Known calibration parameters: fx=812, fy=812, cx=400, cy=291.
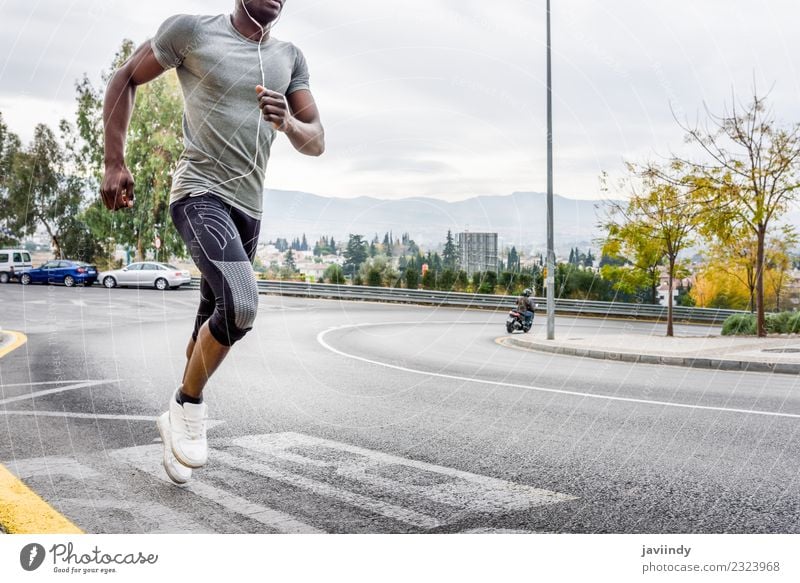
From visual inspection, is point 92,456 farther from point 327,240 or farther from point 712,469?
point 712,469

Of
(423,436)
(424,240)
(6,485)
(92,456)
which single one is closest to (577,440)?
(423,436)

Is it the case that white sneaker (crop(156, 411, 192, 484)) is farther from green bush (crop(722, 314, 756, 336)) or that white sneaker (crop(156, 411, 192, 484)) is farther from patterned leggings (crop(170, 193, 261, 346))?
green bush (crop(722, 314, 756, 336))

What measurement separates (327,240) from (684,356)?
29.5 feet

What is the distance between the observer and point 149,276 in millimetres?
3281

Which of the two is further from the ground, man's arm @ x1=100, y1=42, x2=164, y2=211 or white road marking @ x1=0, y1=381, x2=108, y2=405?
man's arm @ x1=100, y1=42, x2=164, y2=211

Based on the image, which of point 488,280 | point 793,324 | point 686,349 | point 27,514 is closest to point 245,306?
point 27,514

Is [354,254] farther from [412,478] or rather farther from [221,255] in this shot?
[412,478]

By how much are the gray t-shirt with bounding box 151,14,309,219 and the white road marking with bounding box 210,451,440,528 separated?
3.60 ft

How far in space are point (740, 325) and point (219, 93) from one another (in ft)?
51.4

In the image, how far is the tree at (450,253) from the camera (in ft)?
10.3

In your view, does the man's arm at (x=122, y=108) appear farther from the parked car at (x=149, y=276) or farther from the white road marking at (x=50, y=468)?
the white road marking at (x=50, y=468)

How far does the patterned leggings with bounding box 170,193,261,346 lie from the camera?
2.37 metres

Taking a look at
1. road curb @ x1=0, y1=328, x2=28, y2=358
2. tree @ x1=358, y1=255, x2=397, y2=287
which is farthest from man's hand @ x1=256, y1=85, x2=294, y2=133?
road curb @ x1=0, y1=328, x2=28, y2=358
